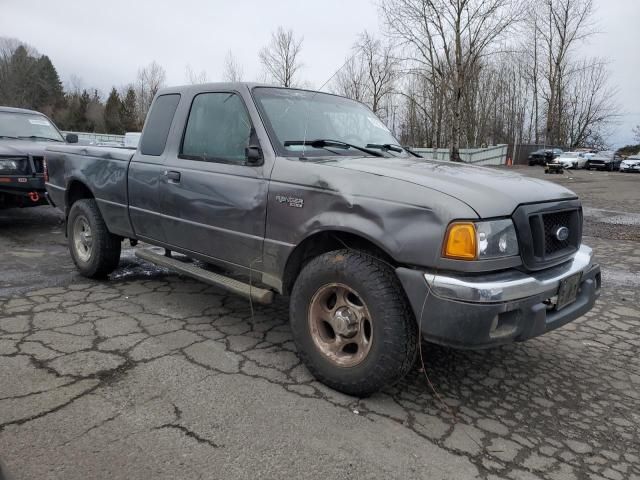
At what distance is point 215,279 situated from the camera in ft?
12.0

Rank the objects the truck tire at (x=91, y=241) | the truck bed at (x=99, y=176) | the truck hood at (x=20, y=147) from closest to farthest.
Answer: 1. the truck bed at (x=99, y=176)
2. the truck tire at (x=91, y=241)
3. the truck hood at (x=20, y=147)

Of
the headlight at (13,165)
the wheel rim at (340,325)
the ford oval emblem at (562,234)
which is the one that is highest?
the headlight at (13,165)

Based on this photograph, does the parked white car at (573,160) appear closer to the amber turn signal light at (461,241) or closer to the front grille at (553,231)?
the front grille at (553,231)

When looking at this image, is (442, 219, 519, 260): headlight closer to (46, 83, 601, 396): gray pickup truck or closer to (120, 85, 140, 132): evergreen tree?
(46, 83, 601, 396): gray pickup truck

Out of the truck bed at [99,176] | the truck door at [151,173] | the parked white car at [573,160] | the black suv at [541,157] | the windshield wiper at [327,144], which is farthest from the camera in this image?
the black suv at [541,157]

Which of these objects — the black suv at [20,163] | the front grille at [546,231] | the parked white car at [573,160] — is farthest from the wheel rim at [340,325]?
the parked white car at [573,160]

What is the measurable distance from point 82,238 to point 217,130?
243 centimetres

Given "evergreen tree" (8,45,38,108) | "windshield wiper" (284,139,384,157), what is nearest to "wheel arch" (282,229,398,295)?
"windshield wiper" (284,139,384,157)

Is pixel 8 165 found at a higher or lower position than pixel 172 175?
higher

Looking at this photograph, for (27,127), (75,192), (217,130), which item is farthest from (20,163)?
(217,130)

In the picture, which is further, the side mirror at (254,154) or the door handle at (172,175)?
the door handle at (172,175)

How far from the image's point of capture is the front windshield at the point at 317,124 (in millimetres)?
3438

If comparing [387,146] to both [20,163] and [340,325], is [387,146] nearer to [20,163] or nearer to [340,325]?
[340,325]

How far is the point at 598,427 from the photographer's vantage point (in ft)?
8.90
